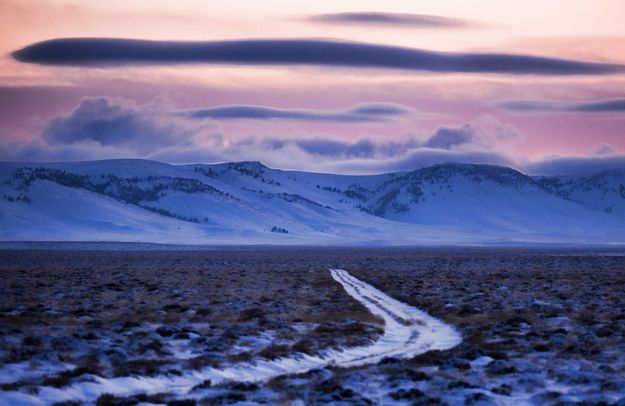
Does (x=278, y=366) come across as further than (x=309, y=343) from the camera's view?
No

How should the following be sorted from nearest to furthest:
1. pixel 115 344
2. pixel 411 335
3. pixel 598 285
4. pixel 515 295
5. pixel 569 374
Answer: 1. pixel 569 374
2. pixel 115 344
3. pixel 411 335
4. pixel 515 295
5. pixel 598 285

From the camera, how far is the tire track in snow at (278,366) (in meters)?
16.8

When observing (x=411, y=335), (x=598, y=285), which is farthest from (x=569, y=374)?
(x=598, y=285)

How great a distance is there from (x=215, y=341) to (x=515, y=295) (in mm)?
22492

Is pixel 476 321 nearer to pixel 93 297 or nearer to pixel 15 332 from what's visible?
pixel 15 332

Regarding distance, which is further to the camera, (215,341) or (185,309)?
(185,309)

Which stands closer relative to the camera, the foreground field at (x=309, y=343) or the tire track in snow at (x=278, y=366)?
the tire track in snow at (x=278, y=366)

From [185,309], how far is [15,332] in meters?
9.79

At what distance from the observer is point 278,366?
67.9 ft

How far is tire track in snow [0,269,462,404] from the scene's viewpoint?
16812 mm

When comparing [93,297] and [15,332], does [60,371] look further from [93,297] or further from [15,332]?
[93,297]

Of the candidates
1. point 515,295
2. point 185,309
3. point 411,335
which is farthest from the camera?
point 515,295

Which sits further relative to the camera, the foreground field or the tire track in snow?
the foreground field

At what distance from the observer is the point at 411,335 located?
27.2m
